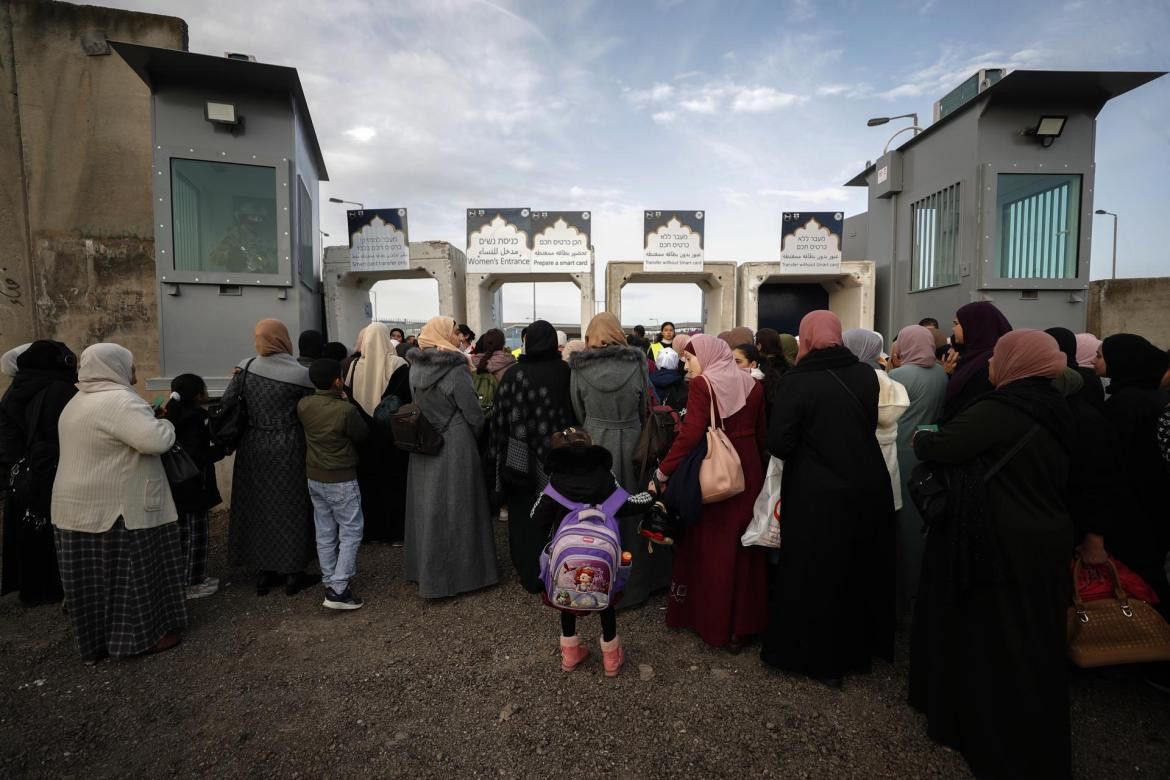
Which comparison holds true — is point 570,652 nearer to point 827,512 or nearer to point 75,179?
point 827,512

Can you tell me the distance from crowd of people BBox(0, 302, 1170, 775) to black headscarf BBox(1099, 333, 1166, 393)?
10 millimetres

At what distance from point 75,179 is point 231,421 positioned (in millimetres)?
6739

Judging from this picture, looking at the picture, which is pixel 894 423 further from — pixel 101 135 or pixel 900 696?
pixel 101 135

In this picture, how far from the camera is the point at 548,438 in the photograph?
3.97m

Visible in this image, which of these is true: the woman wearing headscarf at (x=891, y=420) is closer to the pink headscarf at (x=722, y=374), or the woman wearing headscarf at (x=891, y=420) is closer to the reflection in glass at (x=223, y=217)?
the pink headscarf at (x=722, y=374)

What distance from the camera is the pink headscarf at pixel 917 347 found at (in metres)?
3.88

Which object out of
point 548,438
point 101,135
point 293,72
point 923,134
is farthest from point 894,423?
point 101,135

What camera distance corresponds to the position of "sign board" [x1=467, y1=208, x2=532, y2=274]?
9492 millimetres

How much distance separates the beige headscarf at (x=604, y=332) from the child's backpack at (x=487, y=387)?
1.67 m

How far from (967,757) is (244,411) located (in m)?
4.58

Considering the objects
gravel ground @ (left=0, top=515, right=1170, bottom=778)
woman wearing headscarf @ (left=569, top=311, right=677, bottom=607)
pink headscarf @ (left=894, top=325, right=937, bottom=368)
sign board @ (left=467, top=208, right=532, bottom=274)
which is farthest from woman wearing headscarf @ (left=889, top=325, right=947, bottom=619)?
sign board @ (left=467, top=208, right=532, bottom=274)

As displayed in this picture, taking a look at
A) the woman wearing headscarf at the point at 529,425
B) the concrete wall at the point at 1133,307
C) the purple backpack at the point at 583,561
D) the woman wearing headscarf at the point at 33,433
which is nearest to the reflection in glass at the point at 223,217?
the woman wearing headscarf at the point at 33,433

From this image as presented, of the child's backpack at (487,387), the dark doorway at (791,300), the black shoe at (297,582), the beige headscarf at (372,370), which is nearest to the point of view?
the black shoe at (297,582)

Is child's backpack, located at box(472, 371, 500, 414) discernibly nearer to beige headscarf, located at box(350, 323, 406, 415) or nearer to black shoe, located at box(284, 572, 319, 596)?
beige headscarf, located at box(350, 323, 406, 415)
